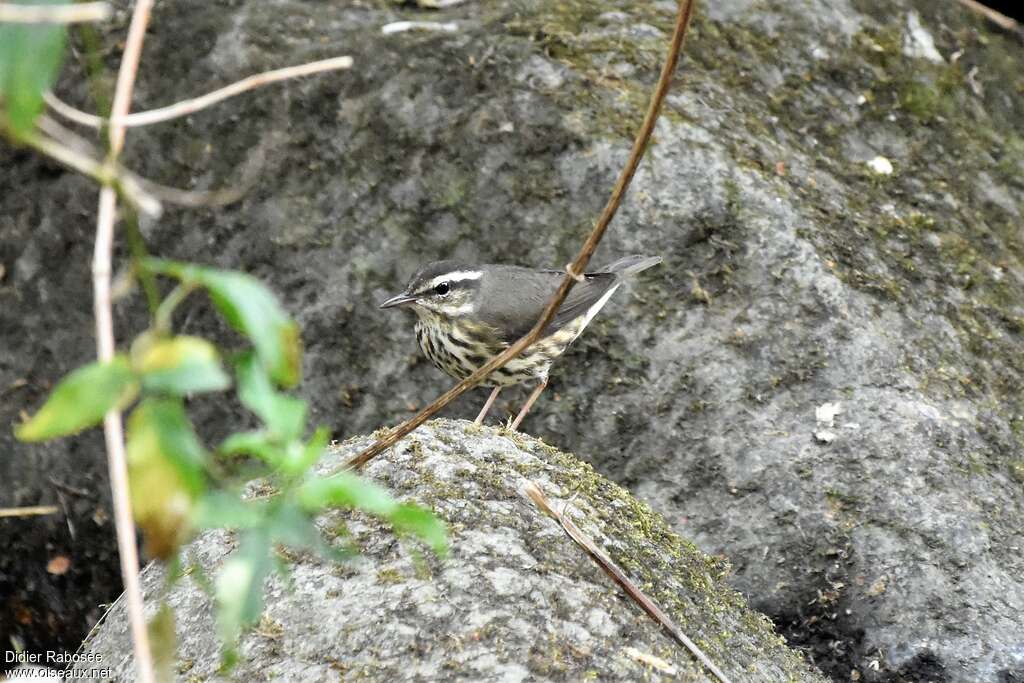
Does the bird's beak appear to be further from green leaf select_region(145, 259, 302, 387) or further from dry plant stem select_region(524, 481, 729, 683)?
green leaf select_region(145, 259, 302, 387)

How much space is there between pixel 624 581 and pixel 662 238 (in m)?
2.77

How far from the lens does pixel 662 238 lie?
6113 millimetres

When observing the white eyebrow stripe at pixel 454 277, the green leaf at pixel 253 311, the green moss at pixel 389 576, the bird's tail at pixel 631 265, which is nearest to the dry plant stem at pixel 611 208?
the green moss at pixel 389 576

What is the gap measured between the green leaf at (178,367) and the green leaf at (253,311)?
58 mm

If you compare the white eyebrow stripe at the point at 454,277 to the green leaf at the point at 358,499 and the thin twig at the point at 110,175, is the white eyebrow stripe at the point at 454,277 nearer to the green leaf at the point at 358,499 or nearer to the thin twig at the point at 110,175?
the green leaf at the point at 358,499

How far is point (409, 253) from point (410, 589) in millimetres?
3110

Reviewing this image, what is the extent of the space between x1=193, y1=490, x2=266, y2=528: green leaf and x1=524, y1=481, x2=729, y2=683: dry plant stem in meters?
2.26

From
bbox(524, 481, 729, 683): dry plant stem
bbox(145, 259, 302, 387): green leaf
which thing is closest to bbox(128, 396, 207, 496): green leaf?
bbox(145, 259, 302, 387): green leaf

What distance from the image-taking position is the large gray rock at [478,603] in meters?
3.33

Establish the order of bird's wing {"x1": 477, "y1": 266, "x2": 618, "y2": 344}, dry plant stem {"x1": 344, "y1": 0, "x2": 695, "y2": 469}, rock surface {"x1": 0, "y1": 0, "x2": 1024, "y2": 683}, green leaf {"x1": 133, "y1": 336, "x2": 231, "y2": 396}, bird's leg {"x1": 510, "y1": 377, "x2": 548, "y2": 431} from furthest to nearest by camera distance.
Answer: bird's leg {"x1": 510, "y1": 377, "x2": 548, "y2": 431}
bird's wing {"x1": 477, "y1": 266, "x2": 618, "y2": 344}
rock surface {"x1": 0, "y1": 0, "x2": 1024, "y2": 683}
dry plant stem {"x1": 344, "y1": 0, "x2": 695, "y2": 469}
green leaf {"x1": 133, "y1": 336, "x2": 231, "y2": 396}

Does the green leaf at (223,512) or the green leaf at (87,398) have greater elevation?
the green leaf at (87,398)

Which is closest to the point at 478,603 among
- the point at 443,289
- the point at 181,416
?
the point at 181,416

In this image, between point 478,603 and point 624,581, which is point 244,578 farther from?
point 624,581

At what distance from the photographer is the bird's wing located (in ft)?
18.7
